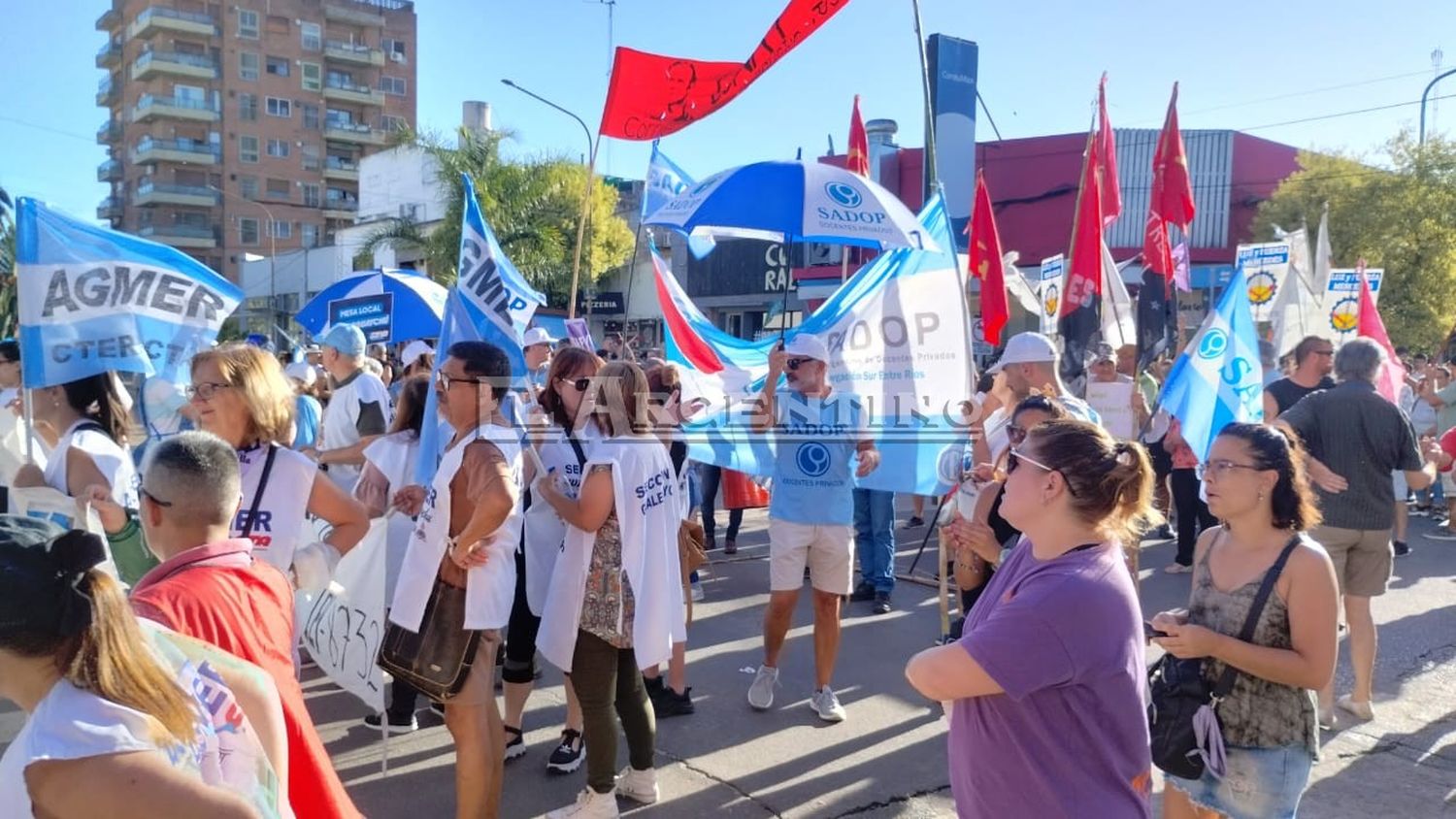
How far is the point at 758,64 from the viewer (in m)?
6.40

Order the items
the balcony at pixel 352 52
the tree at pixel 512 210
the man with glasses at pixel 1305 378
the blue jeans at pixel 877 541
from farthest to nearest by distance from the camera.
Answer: the balcony at pixel 352 52
the tree at pixel 512 210
the blue jeans at pixel 877 541
the man with glasses at pixel 1305 378

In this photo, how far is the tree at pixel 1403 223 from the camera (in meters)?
22.1

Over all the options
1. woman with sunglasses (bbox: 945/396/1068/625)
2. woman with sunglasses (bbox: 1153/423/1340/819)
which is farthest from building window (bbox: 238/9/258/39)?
woman with sunglasses (bbox: 1153/423/1340/819)

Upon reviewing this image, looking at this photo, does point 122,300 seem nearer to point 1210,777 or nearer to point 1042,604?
point 1042,604

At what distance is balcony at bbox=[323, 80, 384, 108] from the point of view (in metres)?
63.8

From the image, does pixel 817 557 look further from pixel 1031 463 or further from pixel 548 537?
pixel 1031 463

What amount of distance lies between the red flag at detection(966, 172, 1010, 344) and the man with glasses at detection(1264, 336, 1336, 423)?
82.4 inches

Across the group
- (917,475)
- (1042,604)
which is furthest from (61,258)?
(917,475)

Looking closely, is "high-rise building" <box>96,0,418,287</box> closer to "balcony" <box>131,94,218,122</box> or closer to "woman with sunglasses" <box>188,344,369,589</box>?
"balcony" <box>131,94,218,122</box>

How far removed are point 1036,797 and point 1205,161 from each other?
2875 centimetres

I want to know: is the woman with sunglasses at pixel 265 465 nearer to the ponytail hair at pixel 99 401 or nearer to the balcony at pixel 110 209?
the ponytail hair at pixel 99 401

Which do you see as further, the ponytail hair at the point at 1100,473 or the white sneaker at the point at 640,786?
the white sneaker at the point at 640,786

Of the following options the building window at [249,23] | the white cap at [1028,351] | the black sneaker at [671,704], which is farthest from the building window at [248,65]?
the white cap at [1028,351]

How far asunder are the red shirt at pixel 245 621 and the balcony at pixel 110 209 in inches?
2992
